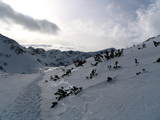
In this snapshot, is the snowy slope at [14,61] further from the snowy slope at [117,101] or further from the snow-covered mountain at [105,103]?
the snowy slope at [117,101]

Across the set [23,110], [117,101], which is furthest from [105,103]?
[23,110]

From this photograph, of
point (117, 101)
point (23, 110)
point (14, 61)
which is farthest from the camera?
point (14, 61)

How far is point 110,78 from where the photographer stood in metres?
11.9

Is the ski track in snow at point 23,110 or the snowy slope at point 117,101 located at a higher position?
the snowy slope at point 117,101

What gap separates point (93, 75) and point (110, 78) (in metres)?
3.62

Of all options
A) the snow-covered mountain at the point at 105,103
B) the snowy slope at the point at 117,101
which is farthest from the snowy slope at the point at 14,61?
the snowy slope at the point at 117,101

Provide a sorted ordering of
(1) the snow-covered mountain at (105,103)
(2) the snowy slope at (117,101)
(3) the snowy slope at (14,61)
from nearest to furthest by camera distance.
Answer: (2) the snowy slope at (117,101), (1) the snow-covered mountain at (105,103), (3) the snowy slope at (14,61)

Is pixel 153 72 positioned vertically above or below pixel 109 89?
above

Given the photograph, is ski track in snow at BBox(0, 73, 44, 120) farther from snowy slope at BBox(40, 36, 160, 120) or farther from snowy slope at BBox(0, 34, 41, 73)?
snowy slope at BBox(0, 34, 41, 73)

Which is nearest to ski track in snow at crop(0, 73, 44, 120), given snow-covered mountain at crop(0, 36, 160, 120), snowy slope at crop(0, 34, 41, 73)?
snow-covered mountain at crop(0, 36, 160, 120)

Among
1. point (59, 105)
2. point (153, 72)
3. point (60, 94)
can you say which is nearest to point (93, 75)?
point (60, 94)

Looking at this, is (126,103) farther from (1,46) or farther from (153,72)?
(1,46)

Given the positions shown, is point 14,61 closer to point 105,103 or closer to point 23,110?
point 23,110

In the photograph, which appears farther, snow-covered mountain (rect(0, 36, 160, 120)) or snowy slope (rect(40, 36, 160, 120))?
snow-covered mountain (rect(0, 36, 160, 120))
